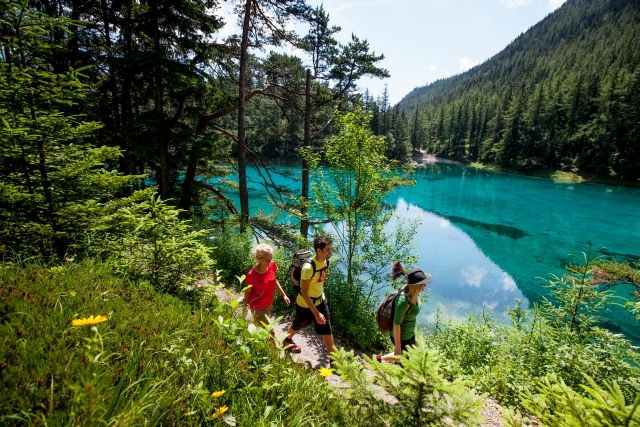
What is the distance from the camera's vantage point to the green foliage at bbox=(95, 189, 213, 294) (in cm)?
327

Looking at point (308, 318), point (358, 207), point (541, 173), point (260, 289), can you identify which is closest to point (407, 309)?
point (308, 318)

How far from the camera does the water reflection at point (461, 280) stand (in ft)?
42.8

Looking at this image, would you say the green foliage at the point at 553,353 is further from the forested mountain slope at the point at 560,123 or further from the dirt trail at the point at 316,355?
the forested mountain slope at the point at 560,123

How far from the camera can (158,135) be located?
9289 millimetres

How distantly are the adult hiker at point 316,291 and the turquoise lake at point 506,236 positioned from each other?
3852mm

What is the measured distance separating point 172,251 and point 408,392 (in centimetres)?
276

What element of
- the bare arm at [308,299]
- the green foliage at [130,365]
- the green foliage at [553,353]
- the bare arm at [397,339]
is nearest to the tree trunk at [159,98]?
the bare arm at [308,299]

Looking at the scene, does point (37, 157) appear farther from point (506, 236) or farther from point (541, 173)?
point (541, 173)

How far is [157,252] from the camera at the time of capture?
3.35 metres

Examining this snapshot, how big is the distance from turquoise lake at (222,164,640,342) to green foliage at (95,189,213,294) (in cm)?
567

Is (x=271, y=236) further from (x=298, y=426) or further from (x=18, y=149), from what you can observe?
(x=298, y=426)

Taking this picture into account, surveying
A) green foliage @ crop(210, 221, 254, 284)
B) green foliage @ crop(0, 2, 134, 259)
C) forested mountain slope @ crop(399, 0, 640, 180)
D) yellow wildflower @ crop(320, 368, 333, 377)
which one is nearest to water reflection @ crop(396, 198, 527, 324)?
green foliage @ crop(210, 221, 254, 284)

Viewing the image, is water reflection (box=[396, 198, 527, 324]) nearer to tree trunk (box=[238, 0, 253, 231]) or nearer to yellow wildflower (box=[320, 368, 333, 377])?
tree trunk (box=[238, 0, 253, 231])

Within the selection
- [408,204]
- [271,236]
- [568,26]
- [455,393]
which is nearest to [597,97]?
[408,204]
